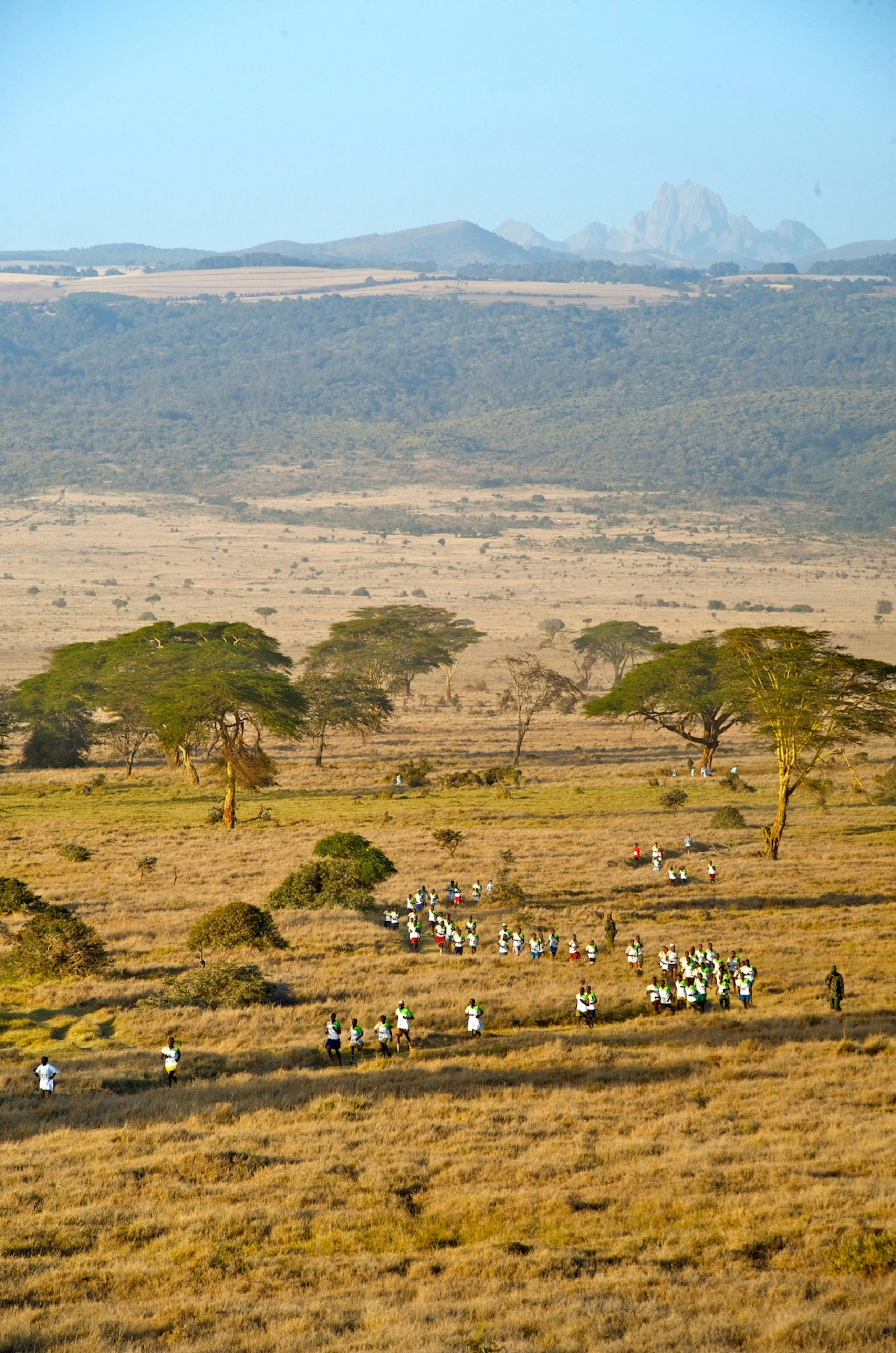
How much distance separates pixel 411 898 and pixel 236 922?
16.2 feet

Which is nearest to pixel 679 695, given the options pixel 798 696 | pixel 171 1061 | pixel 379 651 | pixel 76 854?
pixel 798 696

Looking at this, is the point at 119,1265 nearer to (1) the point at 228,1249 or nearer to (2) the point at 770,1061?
(1) the point at 228,1249

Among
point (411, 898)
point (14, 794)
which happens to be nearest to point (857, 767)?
point (411, 898)

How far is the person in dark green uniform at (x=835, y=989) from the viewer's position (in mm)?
21750

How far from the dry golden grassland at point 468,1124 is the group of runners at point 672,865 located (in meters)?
0.59

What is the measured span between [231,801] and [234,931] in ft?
58.7

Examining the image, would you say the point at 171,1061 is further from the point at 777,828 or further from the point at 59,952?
the point at 777,828

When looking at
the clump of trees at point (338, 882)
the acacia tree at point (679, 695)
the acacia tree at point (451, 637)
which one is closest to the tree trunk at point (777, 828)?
the clump of trees at point (338, 882)

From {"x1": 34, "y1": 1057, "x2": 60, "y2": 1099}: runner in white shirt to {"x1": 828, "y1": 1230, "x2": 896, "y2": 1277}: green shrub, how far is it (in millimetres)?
10639

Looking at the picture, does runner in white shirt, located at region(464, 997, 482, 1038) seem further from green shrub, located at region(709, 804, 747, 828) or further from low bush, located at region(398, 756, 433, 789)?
low bush, located at region(398, 756, 433, 789)

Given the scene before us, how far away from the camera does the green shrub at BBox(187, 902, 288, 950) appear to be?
26484 millimetres

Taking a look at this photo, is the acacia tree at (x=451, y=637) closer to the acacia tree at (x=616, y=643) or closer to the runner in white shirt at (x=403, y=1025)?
the acacia tree at (x=616, y=643)

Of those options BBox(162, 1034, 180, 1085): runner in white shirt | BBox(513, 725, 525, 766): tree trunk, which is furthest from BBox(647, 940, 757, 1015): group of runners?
BBox(513, 725, 525, 766): tree trunk

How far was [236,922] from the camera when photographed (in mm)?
26578
